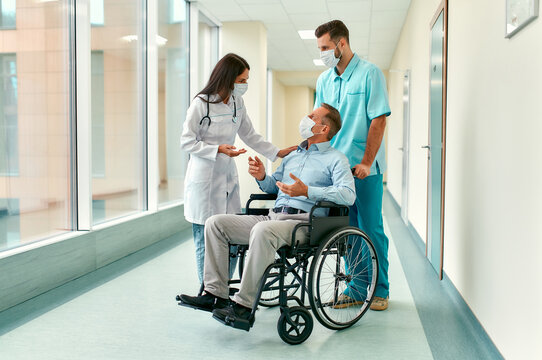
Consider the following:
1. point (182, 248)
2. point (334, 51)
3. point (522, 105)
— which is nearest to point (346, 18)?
point (182, 248)

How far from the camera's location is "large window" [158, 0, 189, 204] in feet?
16.0

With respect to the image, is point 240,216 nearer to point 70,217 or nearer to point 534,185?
point 534,185

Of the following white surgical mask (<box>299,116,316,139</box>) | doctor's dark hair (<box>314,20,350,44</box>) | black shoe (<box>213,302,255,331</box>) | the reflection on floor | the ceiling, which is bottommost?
the reflection on floor

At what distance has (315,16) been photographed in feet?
21.1

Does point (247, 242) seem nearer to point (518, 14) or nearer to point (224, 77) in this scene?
point (224, 77)

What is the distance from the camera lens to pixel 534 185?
1.53 meters

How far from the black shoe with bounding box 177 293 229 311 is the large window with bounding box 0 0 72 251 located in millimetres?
1153

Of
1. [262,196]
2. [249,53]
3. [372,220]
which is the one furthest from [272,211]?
[249,53]

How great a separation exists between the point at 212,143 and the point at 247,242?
0.57 m

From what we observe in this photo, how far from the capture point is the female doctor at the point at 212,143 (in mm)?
2424

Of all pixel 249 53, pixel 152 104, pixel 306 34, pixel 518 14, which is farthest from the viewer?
pixel 306 34

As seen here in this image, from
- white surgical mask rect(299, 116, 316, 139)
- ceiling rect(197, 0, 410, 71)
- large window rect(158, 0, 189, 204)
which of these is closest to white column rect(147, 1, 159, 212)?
large window rect(158, 0, 189, 204)

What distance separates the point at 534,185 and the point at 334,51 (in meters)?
1.29

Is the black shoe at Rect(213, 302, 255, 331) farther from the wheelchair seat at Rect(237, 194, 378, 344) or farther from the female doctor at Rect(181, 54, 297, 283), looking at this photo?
the female doctor at Rect(181, 54, 297, 283)
